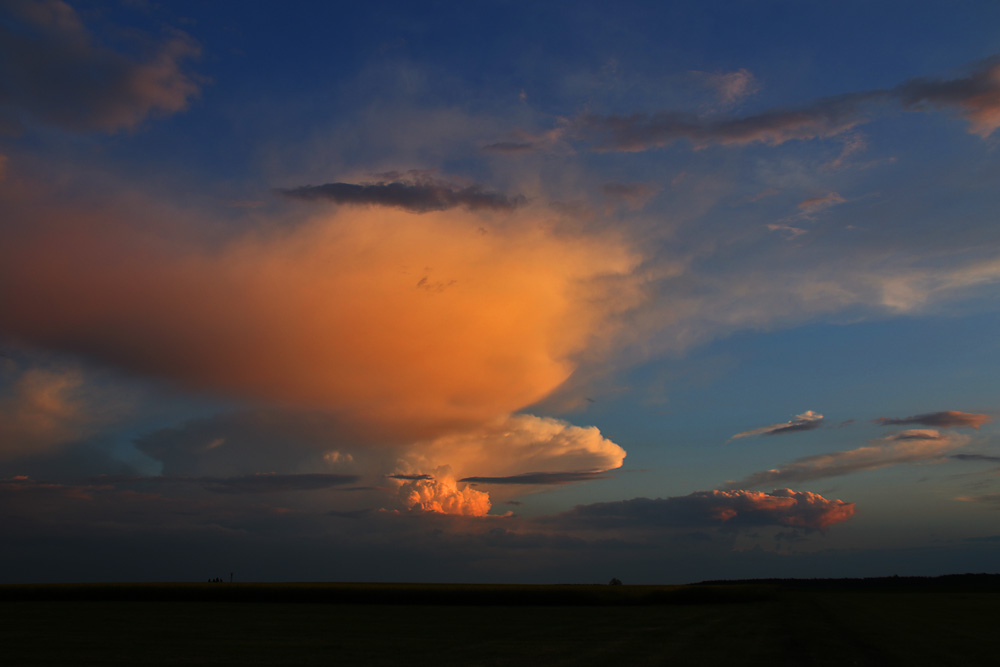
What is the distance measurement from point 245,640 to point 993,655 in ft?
117

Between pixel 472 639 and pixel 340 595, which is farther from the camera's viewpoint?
pixel 340 595

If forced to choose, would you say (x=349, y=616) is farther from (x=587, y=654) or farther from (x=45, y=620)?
(x=587, y=654)

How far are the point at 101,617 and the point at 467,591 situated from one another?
4539 centimetres

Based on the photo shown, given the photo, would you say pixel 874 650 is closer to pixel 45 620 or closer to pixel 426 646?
pixel 426 646

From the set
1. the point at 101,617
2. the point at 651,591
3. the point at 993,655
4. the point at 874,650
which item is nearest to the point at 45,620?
the point at 101,617

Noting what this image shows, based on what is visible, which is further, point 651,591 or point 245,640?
point 651,591

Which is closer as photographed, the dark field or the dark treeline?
the dark field

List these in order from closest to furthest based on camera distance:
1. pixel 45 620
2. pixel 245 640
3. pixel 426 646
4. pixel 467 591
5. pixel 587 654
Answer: pixel 587 654 < pixel 426 646 < pixel 245 640 < pixel 45 620 < pixel 467 591

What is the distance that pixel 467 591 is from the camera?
286 ft

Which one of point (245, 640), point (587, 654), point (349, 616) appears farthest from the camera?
point (349, 616)

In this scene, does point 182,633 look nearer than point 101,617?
Yes

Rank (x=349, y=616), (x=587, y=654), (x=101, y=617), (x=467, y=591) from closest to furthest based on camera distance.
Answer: (x=587, y=654) → (x=101, y=617) → (x=349, y=616) → (x=467, y=591)

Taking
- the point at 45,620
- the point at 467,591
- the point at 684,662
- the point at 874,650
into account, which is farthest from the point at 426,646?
Result: the point at 467,591

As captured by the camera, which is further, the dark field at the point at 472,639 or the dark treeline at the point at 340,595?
the dark treeline at the point at 340,595
